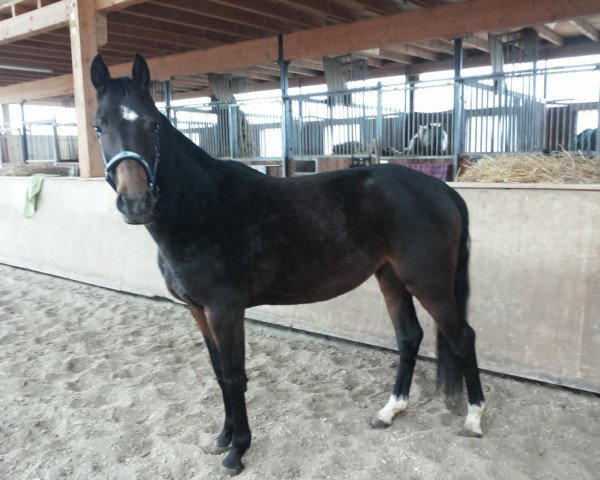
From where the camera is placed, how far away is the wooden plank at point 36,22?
620cm

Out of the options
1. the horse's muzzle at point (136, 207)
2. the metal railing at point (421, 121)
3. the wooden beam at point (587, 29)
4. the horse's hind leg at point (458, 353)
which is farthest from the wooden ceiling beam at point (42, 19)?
the wooden beam at point (587, 29)

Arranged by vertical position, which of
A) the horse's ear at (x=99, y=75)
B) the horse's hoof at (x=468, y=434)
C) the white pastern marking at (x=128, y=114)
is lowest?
the horse's hoof at (x=468, y=434)

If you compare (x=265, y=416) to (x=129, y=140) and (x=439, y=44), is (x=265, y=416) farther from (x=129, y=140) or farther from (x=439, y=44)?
(x=439, y=44)

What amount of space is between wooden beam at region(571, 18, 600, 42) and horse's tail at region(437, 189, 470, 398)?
698cm

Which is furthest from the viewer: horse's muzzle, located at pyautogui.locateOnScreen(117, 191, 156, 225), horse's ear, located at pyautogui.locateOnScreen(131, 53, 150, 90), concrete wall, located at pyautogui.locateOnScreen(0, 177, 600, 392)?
concrete wall, located at pyautogui.locateOnScreen(0, 177, 600, 392)

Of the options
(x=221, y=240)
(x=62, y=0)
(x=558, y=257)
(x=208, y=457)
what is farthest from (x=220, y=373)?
(x=62, y=0)

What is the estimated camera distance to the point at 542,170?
3.68 m

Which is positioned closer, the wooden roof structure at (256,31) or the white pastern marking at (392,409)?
the white pastern marking at (392,409)

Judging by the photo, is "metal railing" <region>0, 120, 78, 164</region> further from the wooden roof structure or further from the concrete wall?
the concrete wall

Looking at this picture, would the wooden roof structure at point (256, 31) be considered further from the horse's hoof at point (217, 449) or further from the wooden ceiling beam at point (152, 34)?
the horse's hoof at point (217, 449)

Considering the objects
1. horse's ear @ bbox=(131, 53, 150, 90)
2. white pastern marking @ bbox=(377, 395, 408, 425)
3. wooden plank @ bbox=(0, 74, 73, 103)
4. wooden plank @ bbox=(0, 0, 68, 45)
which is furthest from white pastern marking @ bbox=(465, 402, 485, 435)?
wooden plank @ bbox=(0, 74, 73, 103)

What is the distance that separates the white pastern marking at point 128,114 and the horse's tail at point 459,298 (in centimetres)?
173

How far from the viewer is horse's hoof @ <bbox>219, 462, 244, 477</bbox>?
2.35m

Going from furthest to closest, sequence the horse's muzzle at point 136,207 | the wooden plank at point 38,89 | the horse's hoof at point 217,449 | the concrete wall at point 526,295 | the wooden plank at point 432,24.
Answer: the wooden plank at point 38,89 < the wooden plank at point 432,24 < the concrete wall at point 526,295 < the horse's hoof at point 217,449 < the horse's muzzle at point 136,207
